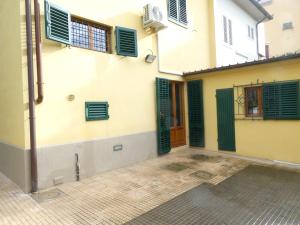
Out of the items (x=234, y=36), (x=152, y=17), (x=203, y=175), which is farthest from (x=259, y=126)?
(x=234, y=36)

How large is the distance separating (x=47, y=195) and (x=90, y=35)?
4.23 metres

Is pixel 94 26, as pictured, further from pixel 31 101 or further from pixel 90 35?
pixel 31 101

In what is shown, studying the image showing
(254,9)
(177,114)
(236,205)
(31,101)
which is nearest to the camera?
(236,205)

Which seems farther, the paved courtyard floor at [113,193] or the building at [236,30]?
the building at [236,30]

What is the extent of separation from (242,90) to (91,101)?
16.2ft

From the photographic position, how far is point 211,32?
1100cm

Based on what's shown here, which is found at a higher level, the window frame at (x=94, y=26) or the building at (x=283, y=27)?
the building at (x=283, y=27)

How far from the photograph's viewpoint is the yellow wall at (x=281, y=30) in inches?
706

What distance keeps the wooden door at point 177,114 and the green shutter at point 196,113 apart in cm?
33

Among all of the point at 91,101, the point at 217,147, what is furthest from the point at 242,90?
the point at 91,101

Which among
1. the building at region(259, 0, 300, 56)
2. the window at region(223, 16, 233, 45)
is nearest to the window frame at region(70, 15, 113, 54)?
the window at region(223, 16, 233, 45)

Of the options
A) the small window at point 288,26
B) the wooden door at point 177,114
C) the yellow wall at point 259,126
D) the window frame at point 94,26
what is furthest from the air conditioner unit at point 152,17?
the small window at point 288,26

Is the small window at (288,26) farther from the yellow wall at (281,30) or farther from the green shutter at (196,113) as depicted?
the green shutter at (196,113)

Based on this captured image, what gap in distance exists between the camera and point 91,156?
6.10 m
